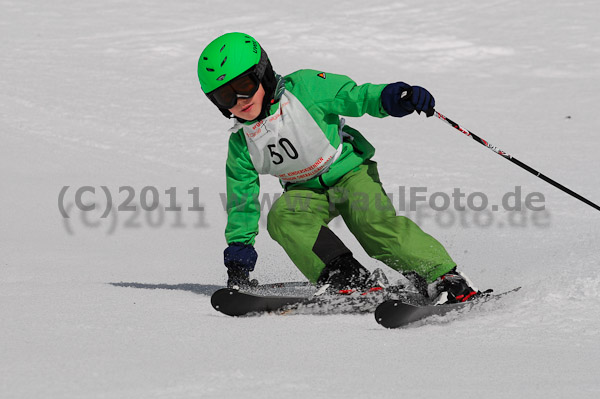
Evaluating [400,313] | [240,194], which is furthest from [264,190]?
[400,313]

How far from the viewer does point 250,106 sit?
4.34 metres

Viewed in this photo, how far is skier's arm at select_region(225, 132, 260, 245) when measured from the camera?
4.64 m

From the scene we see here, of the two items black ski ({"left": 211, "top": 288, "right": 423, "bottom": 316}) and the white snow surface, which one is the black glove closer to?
black ski ({"left": 211, "top": 288, "right": 423, "bottom": 316})

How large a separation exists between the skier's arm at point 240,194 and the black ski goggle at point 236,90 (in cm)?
36

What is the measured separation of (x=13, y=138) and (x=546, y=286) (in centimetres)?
771

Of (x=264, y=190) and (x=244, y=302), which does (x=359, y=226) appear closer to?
(x=244, y=302)

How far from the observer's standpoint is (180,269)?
5898 millimetres

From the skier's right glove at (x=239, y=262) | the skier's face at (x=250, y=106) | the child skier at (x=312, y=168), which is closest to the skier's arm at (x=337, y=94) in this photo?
the child skier at (x=312, y=168)

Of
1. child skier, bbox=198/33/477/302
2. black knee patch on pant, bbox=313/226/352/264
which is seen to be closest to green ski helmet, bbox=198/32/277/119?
child skier, bbox=198/33/477/302

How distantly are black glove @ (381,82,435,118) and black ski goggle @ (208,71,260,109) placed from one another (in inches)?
26.3

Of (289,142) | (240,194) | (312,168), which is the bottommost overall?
(240,194)

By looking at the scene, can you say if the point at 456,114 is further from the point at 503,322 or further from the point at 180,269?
the point at 503,322

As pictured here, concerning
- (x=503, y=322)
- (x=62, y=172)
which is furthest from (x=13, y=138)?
(x=503, y=322)

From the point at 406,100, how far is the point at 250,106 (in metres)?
0.79
